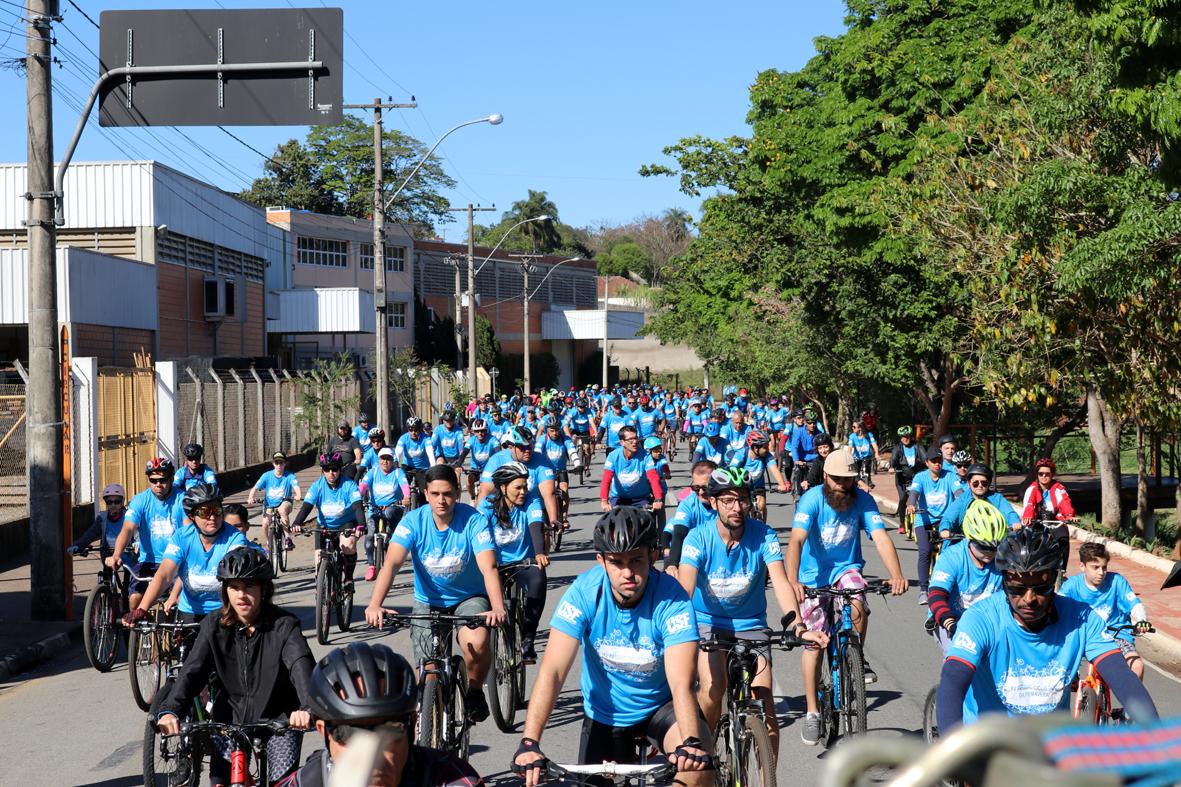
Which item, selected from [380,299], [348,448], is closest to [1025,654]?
[348,448]

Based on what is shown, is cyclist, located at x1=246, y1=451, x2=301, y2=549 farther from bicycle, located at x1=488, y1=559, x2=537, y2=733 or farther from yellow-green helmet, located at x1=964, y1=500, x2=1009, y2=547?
yellow-green helmet, located at x1=964, y1=500, x2=1009, y2=547

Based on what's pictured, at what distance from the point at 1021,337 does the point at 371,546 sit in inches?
411

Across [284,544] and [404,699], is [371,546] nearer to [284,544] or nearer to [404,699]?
[284,544]

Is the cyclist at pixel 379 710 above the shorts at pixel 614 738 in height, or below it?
above

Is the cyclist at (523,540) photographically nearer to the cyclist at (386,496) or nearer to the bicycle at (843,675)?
the bicycle at (843,675)

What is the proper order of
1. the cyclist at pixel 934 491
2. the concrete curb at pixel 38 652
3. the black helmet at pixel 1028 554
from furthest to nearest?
the cyclist at pixel 934 491, the concrete curb at pixel 38 652, the black helmet at pixel 1028 554

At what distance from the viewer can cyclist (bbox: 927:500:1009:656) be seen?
776 centimetres

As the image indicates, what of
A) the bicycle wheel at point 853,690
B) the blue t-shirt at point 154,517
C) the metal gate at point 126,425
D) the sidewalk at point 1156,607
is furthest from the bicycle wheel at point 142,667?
the metal gate at point 126,425

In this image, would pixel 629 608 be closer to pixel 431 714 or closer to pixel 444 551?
pixel 431 714

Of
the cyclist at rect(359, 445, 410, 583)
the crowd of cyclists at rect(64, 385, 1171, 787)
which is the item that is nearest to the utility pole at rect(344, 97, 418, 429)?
the cyclist at rect(359, 445, 410, 583)

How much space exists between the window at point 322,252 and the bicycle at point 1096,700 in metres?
53.2

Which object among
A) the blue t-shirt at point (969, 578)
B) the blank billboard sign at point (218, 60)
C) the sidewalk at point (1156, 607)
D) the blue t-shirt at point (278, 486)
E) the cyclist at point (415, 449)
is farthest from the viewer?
the cyclist at point (415, 449)

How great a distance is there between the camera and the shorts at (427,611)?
8.37 meters

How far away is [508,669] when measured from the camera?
9.87 metres
